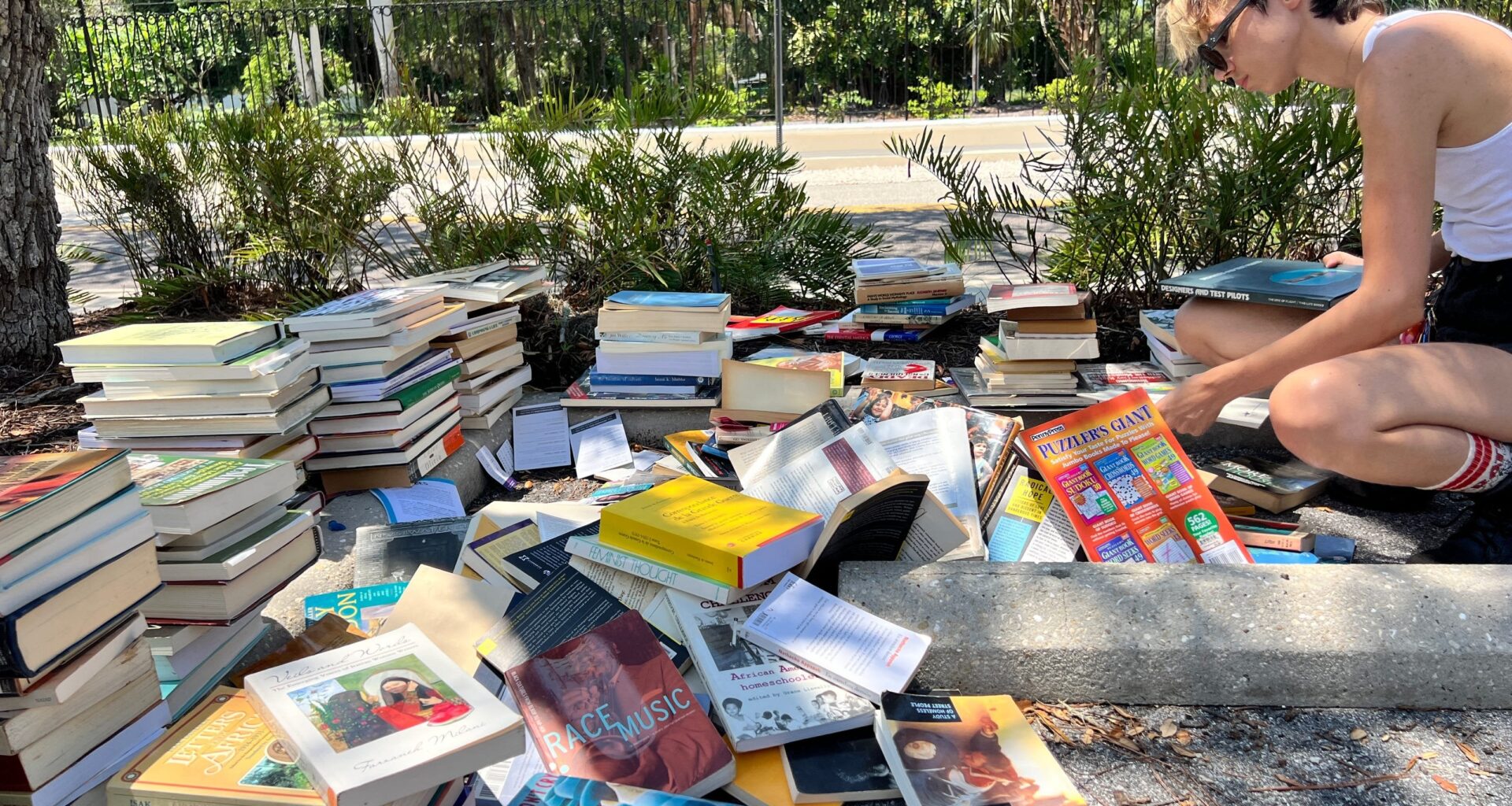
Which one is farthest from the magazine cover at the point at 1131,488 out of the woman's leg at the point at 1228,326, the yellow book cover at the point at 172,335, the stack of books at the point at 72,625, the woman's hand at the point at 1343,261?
the yellow book cover at the point at 172,335

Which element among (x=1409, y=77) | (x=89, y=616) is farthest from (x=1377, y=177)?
(x=89, y=616)

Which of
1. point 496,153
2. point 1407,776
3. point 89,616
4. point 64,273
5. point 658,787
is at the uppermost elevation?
point 496,153

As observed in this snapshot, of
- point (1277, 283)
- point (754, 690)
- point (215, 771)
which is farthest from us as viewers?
point (1277, 283)

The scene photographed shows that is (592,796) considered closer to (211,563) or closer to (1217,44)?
(211,563)

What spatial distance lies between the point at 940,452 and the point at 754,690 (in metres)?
1.03

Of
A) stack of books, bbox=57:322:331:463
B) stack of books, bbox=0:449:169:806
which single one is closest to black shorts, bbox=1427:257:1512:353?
stack of books, bbox=0:449:169:806

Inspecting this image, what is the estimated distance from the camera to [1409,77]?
6.95 ft

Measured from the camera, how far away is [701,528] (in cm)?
216

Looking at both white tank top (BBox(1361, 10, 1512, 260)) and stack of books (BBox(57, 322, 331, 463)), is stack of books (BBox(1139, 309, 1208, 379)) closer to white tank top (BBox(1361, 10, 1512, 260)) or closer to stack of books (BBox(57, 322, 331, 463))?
white tank top (BBox(1361, 10, 1512, 260))

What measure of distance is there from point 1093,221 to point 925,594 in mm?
2229

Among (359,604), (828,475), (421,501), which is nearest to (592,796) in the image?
(359,604)

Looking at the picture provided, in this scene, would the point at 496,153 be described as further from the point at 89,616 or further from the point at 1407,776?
the point at 1407,776

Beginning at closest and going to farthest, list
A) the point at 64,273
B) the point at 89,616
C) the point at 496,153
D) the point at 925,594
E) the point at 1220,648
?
1. the point at 89,616
2. the point at 1220,648
3. the point at 925,594
4. the point at 64,273
5. the point at 496,153

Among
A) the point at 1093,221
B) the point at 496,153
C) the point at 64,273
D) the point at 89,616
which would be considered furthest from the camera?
the point at 496,153
